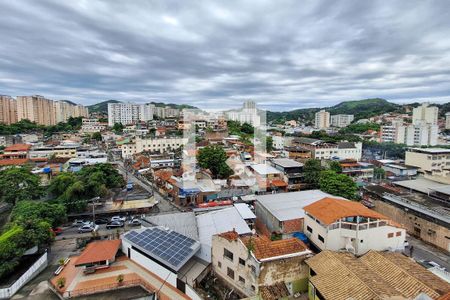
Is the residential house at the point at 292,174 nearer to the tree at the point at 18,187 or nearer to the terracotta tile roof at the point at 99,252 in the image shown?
the terracotta tile roof at the point at 99,252

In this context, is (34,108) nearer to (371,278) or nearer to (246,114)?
(246,114)

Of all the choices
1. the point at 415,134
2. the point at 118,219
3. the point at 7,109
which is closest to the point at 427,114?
the point at 415,134

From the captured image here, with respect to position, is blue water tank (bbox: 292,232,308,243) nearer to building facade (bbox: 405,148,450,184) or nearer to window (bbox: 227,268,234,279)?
window (bbox: 227,268,234,279)

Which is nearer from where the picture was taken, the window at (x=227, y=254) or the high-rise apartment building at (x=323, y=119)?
the window at (x=227, y=254)

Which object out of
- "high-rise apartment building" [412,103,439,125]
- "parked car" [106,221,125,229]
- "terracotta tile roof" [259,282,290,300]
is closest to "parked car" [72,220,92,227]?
"parked car" [106,221,125,229]

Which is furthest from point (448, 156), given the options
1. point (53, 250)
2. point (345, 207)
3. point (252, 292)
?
point (53, 250)

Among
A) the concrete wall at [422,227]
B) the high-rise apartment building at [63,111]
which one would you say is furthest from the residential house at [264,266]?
the high-rise apartment building at [63,111]

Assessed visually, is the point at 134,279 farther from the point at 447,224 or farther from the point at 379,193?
the point at 379,193
